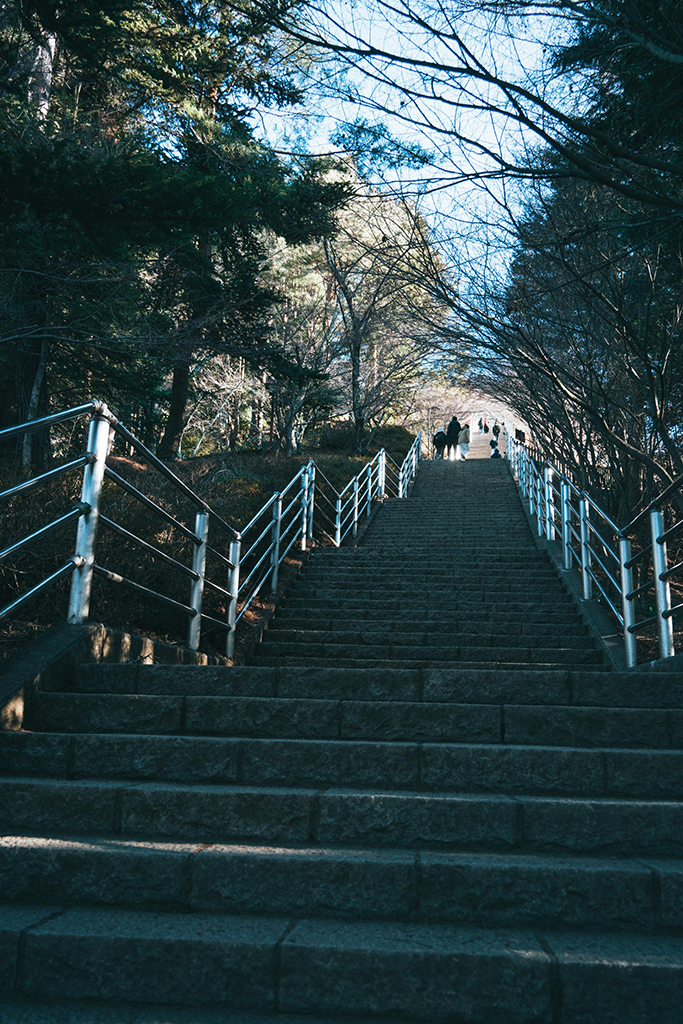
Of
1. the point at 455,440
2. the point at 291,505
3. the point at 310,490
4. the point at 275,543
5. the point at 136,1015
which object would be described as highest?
the point at 455,440

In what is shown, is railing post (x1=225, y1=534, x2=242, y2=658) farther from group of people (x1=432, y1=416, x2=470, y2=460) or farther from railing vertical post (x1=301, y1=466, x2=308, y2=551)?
group of people (x1=432, y1=416, x2=470, y2=460)

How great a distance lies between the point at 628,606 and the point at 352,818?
323 centimetres

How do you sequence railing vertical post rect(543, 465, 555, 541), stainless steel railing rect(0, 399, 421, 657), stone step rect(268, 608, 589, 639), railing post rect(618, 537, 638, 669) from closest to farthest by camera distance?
1. stainless steel railing rect(0, 399, 421, 657)
2. railing post rect(618, 537, 638, 669)
3. stone step rect(268, 608, 589, 639)
4. railing vertical post rect(543, 465, 555, 541)

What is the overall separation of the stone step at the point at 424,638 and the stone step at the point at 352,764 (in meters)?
2.87

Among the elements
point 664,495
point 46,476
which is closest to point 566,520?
point 664,495

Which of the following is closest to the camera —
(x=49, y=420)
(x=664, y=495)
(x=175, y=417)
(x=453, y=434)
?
(x=49, y=420)

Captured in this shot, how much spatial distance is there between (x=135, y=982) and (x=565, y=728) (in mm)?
1858

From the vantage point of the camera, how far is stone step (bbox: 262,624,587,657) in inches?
232

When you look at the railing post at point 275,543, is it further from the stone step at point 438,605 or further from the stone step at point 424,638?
the stone step at point 424,638

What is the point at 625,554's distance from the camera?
16.9 ft

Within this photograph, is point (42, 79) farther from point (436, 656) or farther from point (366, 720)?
point (366, 720)

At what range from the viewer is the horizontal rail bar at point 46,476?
293 cm

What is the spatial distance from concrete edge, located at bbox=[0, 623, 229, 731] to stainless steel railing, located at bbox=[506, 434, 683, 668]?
3046 mm

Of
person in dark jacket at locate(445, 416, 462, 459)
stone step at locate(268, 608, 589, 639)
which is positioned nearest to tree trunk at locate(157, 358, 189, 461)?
stone step at locate(268, 608, 589, 639)
